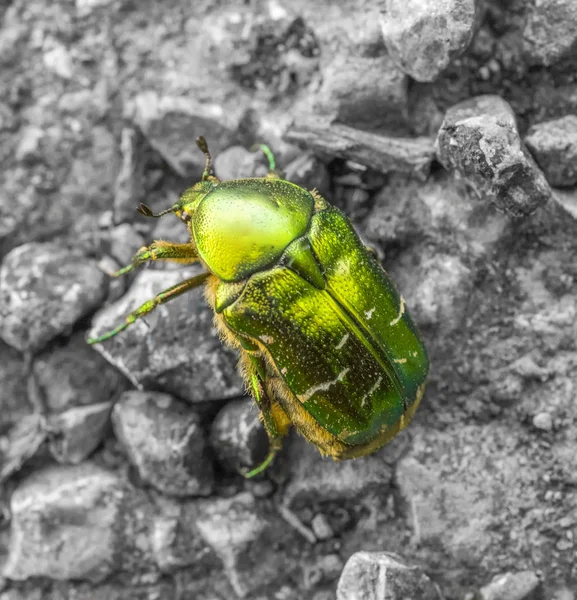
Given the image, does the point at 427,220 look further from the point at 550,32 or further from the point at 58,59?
the point at 58,59

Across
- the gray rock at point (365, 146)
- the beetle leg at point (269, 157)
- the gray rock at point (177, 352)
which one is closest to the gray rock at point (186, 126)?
the beetle leg at point (269, 157)

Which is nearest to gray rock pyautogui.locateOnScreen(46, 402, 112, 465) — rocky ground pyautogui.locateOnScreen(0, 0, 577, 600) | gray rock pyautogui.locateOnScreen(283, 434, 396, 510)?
rocky ground pyautogui.locateOnScreen(0, 0, 577, 600)

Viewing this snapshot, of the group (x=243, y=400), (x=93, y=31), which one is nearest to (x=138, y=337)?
(x=243, y=400)

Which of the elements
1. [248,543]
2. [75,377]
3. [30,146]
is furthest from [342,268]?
[30,146]

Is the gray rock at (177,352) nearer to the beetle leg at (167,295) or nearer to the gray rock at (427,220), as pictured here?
the beetle leg at (167,295)

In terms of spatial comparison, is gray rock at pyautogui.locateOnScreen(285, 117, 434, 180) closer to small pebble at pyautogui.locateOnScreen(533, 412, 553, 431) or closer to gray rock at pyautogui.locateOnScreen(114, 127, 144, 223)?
gray rock at pyautogui.locateOnScreen(114, 127, 144, 223)

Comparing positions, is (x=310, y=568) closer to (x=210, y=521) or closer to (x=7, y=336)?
(x=210, y=521)
